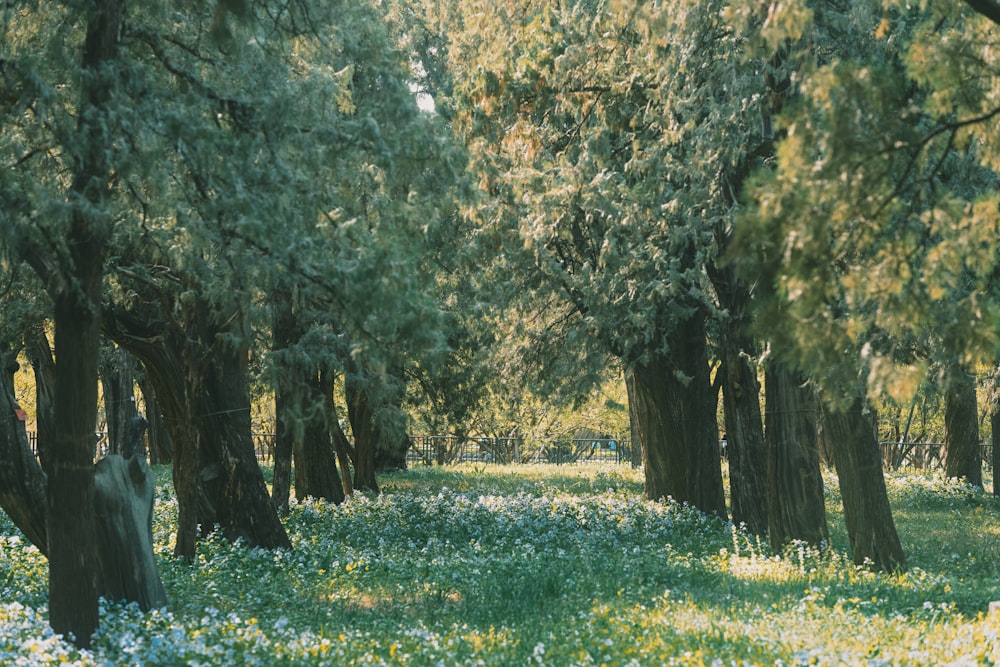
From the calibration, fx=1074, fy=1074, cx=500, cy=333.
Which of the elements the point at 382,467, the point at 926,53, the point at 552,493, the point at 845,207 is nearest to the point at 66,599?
the point at 845,207

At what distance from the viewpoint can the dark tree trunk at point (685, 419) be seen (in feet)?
60.0

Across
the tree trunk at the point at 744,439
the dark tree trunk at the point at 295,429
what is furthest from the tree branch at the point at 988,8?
the tree trunk at the point at 744,439

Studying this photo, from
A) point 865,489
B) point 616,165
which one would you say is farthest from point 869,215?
point 616,165

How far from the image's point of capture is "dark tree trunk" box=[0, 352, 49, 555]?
31.1 ft

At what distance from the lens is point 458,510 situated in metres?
17.5

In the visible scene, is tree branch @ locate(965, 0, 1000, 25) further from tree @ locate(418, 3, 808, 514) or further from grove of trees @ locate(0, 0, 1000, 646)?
tree @ locate(418, 3, 808, 514)

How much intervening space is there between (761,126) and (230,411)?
7402 mm

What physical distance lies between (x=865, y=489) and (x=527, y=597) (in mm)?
4346

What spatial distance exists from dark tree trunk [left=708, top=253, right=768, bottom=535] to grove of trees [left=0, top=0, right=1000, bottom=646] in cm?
6

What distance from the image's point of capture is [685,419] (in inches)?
734

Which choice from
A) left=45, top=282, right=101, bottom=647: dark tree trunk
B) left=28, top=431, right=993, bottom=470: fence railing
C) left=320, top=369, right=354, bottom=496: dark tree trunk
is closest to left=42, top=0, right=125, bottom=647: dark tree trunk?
left=45, top=282, right=101, bottom=647: dark tree trunk

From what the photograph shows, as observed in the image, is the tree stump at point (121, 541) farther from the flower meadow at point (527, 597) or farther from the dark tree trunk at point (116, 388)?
the dark tree trunk at point (116, 388)

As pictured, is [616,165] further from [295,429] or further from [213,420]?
[295,429]

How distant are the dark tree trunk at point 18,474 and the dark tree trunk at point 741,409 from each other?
316 inches
